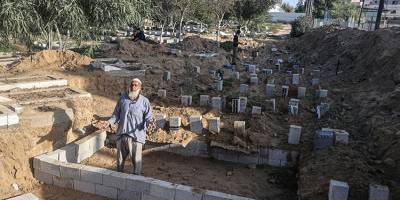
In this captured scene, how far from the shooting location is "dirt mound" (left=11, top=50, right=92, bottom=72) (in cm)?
1025

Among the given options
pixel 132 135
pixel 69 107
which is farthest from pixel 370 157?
pixel 69 107

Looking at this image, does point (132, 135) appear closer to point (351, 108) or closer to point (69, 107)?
point (69, 107)

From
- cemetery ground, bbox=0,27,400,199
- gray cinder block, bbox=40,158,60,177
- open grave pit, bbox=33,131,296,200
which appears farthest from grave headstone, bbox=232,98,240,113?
gray cinder block, bbox=40,158,60,177

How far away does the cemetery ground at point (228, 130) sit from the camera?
5.35 metres

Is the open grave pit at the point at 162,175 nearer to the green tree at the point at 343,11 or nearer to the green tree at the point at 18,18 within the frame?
the green tree at the point at 18,18

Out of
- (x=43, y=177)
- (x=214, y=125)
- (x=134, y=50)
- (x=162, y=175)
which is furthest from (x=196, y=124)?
(x=134, y=50)

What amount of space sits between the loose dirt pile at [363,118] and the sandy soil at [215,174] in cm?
44

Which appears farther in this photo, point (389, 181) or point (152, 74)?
point (152, 74)

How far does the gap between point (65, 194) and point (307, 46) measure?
65.4 ft

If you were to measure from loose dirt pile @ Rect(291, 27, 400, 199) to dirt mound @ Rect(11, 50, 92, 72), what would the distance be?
677 centimetres

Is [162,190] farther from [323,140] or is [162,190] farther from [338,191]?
[323,140]

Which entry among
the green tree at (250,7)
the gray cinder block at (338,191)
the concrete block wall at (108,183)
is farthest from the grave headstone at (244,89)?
the green tree at (250,7)

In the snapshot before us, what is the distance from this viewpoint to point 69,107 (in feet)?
22.1

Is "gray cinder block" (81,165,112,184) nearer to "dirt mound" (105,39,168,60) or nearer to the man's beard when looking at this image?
the man's beard
